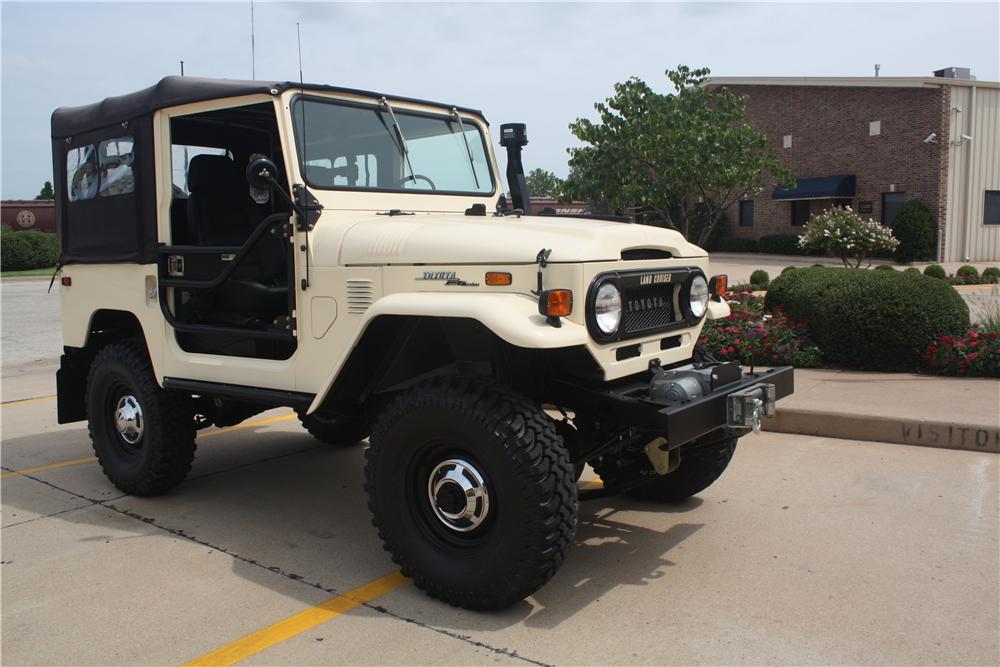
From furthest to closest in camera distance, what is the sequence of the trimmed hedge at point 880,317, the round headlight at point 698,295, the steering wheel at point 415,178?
1. the trimmed hedge at point 880,317
2. the steering wheel at point 415,178
3. the round headlight at point 698,295

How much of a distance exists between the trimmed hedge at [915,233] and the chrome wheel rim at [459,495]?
82.0 ft

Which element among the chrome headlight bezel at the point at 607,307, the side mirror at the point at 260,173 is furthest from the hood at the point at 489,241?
the side mirror at the point at 260,173

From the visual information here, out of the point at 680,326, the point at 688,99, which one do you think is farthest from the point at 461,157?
the point at 688,99

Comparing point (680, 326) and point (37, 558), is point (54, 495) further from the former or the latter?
point (680, 326)

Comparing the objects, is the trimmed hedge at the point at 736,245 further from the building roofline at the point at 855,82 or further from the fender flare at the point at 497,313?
the fender flare at the point at 497,313

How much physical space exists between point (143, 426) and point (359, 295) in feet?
6.77

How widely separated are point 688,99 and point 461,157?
17581 millimetres

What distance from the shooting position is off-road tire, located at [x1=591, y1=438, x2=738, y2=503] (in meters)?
4.48

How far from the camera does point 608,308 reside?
11.8ft

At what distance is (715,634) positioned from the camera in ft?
11.0

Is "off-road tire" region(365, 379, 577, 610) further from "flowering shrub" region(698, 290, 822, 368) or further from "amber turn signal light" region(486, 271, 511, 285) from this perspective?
"flowering shrub" region(698, 290, 822, 368)

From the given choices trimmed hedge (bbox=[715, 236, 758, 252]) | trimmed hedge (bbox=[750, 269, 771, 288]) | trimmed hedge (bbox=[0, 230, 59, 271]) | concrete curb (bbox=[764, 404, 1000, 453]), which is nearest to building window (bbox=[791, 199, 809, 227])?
trimmed hedge (bbox=[715, 236, 758, 252])

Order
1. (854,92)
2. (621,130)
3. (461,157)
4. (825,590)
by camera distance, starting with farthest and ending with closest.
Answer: (854,92) < (621,130) < (461,157) < (825,590)

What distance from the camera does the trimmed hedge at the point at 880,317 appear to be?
25.7ft
